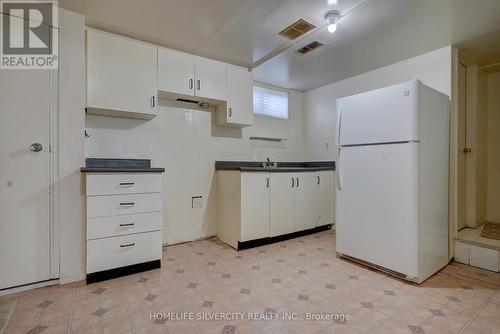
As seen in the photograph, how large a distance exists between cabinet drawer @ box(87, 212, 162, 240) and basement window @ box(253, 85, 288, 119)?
6.89 ft

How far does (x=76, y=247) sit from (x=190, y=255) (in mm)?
992

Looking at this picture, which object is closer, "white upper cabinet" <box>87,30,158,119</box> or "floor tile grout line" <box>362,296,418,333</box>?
"floor tile grout line" <box>362,296,418,333</box>

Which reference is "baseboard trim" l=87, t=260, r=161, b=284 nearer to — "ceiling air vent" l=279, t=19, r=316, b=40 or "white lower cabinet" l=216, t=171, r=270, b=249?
"white lower cabinet" l=216, t=171, r=270, b=249

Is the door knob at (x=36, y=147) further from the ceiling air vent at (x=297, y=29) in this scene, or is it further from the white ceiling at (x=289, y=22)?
the ceiling air vent at (x=297, y=29)

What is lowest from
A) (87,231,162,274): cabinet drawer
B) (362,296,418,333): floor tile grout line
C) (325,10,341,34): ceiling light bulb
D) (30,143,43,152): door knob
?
(362,296,418,333): floor tile grout line

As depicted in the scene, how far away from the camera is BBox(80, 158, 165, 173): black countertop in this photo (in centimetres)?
187

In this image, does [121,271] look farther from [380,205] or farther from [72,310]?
[380,205]

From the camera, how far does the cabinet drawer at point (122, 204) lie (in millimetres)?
1861

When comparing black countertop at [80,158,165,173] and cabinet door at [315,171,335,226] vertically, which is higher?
black countertop at [80,158,165,173]

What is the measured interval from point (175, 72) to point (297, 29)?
4.23 feet

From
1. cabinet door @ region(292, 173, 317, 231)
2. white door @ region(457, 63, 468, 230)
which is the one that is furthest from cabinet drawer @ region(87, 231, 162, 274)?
white door @ region(457, 63, 468, 230)

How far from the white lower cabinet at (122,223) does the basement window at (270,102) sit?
1961mm

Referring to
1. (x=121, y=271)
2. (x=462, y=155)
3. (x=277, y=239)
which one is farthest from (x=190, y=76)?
(x=462, y=155)

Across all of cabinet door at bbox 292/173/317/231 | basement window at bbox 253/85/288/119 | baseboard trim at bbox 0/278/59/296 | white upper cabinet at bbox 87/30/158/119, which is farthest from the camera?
basement window at bbox 253/85/288/119
